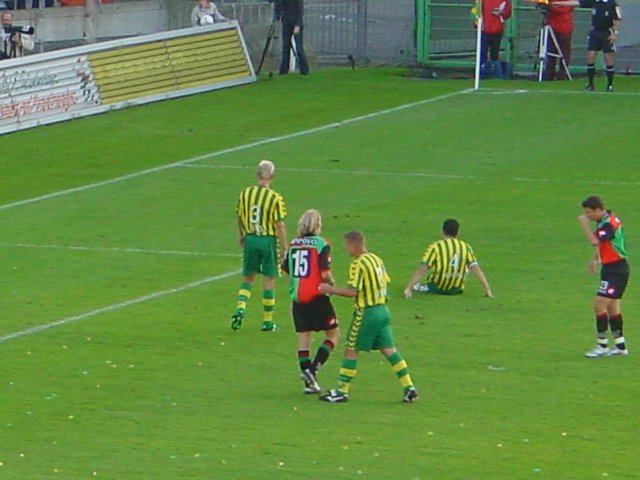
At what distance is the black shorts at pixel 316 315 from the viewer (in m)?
14.6

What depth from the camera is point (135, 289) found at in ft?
63.6

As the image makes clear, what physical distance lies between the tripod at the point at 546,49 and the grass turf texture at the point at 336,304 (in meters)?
3.06

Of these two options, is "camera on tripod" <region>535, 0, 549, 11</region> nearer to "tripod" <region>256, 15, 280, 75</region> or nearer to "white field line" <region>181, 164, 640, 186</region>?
"tripod" <region>256, 15, 280, 75</region>

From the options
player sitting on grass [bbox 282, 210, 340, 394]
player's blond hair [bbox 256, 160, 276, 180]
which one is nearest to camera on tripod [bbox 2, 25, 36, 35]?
player's blond hair [bbox 256, 160, 276, 180]

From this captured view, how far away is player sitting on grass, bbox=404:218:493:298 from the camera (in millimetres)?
18797

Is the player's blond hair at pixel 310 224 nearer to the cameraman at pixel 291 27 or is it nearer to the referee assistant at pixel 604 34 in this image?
the referee assistant at pixel 604 34

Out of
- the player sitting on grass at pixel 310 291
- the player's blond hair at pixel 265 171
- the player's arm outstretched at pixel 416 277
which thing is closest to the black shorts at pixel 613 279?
the player sitting on grass at pixel 310 291

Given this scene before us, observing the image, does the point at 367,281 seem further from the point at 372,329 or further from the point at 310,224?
the point at 310,224

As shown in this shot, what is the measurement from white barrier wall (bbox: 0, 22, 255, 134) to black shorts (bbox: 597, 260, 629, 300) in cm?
1822

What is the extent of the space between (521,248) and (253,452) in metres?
9.85

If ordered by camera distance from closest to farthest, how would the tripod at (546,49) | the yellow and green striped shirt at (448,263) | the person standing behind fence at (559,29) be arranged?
the yellow and green striped shirt at (448,263) < the tripod at (546,49) < the person standing behind fence at (559,29)

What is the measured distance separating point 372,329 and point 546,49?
25507mm

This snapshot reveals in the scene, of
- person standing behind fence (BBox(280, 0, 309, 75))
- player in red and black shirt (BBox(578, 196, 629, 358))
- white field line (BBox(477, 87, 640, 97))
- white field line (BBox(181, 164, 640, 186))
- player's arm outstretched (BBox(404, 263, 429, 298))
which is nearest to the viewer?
player in red and black shirt (BBox(578, 196, 629, 358))

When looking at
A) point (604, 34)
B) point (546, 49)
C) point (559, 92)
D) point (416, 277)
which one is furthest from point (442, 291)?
point (546, 49)
